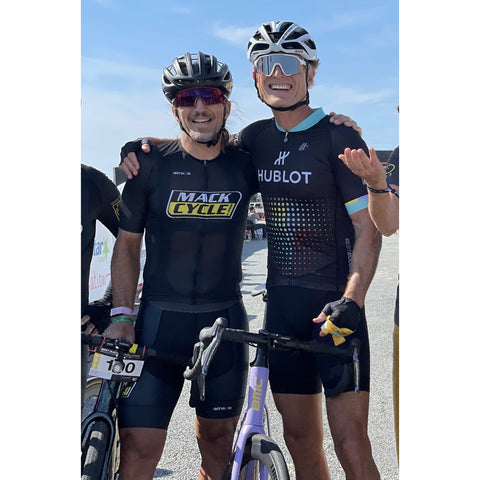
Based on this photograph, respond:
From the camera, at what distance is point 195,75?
10.1 ft

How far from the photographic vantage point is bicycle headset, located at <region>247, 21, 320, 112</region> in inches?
123

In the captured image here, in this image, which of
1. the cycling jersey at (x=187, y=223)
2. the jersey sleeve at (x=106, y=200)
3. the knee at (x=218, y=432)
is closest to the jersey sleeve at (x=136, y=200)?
the cycling jersey at (x=187, y=223)

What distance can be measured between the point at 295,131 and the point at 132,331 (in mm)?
1444

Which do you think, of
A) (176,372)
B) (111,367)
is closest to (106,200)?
(111,367)

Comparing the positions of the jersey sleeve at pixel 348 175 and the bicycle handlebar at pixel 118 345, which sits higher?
the jersey sleeve at pixel 348 175

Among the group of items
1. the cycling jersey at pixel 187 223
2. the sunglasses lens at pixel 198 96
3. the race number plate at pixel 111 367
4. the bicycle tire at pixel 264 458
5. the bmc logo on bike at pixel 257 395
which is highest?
the sunglasses lens at pixel 198 96

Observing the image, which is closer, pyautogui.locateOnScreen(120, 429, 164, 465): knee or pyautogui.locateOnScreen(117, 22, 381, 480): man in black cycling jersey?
pyautogui.locateOnScreen(120, 429, 164, 465): knee

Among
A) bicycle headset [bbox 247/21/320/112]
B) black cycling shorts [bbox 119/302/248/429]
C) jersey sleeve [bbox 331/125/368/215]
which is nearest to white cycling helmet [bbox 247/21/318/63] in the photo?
bicycle headset [bbox 247/21/320/112]

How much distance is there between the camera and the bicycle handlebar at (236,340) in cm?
239

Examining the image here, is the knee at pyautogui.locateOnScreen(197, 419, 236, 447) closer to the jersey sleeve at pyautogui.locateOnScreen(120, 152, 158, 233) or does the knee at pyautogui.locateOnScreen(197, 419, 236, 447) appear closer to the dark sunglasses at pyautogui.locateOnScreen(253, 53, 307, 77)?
the jersey sleeve at pyautogui.locateOnScreen(120, 152, 158, 233)

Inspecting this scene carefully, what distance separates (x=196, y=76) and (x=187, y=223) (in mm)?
811

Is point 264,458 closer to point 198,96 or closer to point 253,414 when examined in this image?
point 253,414

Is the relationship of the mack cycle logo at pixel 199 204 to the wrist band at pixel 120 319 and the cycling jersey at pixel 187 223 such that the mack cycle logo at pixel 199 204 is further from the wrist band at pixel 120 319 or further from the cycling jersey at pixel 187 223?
the wrist band at pixel 120 319
